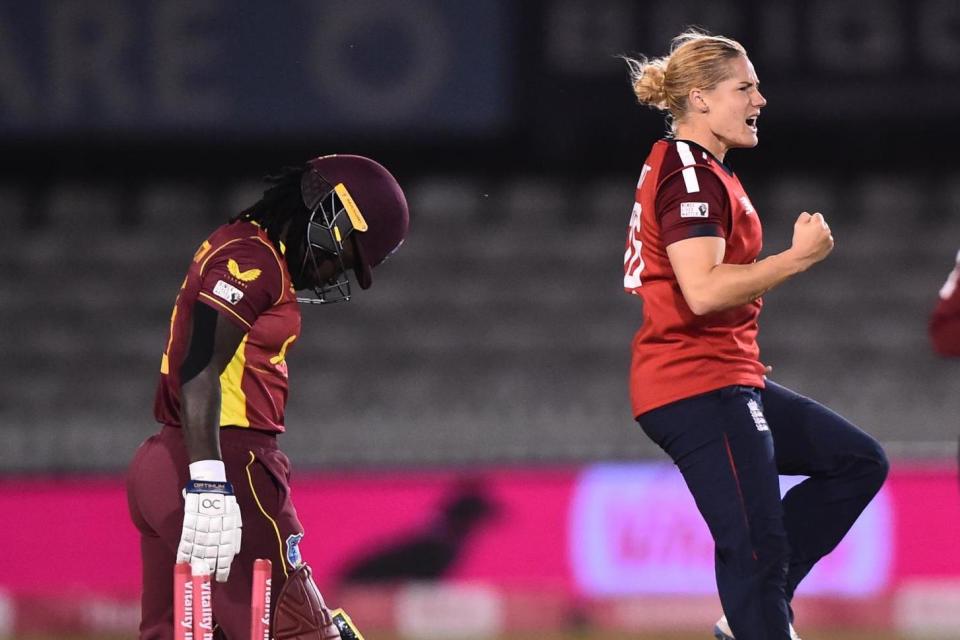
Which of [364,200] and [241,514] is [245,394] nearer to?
[241,514]

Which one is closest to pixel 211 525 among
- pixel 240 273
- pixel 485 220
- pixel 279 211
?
pixel 240 273

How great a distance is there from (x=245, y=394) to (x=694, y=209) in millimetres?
1141

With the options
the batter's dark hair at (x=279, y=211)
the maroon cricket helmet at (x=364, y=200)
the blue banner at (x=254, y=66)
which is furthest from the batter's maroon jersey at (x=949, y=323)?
the blue banner at (x=254, y=66)

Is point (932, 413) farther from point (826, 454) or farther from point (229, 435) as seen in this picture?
point (229, 435)

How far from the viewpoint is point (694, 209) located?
3719 mm

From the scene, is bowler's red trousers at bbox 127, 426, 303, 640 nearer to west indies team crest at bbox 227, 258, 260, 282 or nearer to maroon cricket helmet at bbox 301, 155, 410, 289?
west indies team crest at bbox 227, 258, 260, 282

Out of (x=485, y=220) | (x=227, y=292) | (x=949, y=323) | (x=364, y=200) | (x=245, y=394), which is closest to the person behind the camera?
(x=227, y=292)

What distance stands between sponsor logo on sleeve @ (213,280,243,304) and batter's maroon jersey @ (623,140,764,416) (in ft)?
3.30

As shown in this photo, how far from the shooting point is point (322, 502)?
26.1 feet

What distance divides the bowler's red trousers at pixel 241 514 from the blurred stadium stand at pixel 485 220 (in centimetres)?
565

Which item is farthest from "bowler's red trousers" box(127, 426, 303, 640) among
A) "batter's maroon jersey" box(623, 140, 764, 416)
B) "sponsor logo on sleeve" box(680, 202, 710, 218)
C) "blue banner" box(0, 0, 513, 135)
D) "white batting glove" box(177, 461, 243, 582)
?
"blue banner" box(0, 0, 513, 135)

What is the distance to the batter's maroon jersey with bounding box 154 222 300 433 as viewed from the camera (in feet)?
11.8

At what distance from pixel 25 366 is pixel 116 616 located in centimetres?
363

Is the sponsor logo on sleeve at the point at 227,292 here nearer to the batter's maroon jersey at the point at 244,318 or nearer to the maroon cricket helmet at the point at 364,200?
the batter's maroon jersey at the point at 244,318
